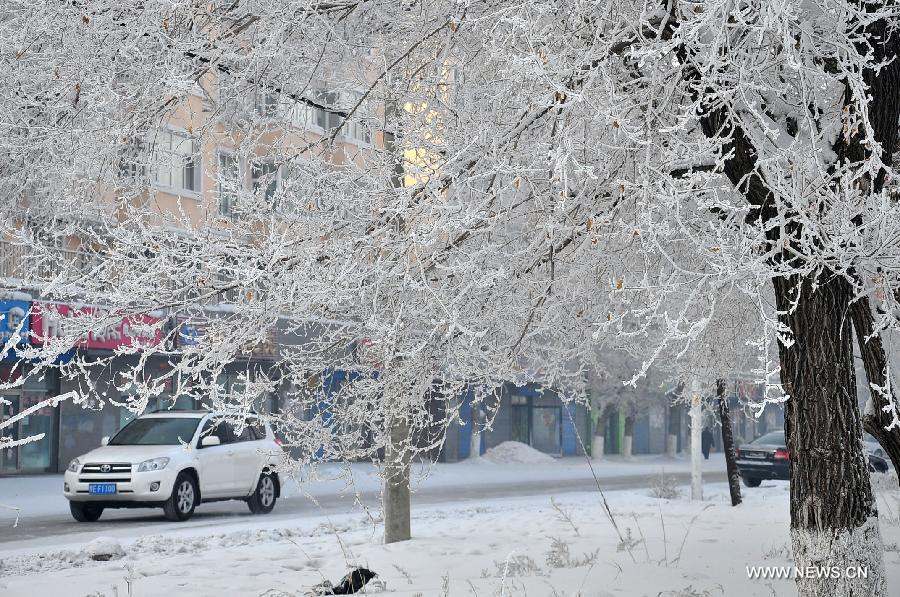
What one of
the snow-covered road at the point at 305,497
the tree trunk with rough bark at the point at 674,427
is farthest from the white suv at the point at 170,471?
the tree trunk with rough bark at the point at 674,427

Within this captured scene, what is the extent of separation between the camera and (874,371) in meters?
7.29

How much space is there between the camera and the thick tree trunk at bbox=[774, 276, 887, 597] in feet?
21.5

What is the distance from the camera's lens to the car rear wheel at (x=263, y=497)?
1738cm

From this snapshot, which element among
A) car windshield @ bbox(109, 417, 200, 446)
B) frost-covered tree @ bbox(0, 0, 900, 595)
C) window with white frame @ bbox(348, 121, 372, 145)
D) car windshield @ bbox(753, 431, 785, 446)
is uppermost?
window with white frame @ bbox(348, 121, 372, 145)

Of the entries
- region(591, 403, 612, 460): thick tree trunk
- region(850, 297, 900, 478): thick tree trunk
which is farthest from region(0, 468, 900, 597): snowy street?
region(591, 403, 612, 460): thick tree trunk

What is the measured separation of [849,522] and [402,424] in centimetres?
452

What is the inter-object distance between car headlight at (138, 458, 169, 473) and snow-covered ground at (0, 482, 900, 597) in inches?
62.4

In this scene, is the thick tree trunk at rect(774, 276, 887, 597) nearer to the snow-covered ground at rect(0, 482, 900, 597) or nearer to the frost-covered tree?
the frost-covered tree

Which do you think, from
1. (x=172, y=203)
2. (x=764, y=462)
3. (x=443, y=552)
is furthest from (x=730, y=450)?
(x=172, y=203)

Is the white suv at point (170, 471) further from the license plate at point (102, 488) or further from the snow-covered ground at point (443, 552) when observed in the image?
the snow-covered ground at point (443, 552)

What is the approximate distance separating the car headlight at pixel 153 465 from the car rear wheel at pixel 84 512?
115 cm

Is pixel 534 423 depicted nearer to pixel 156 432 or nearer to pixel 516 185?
pixel 156 432

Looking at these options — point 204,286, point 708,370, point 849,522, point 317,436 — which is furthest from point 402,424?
point 849,522

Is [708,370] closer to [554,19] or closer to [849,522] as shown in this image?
[849,522]
